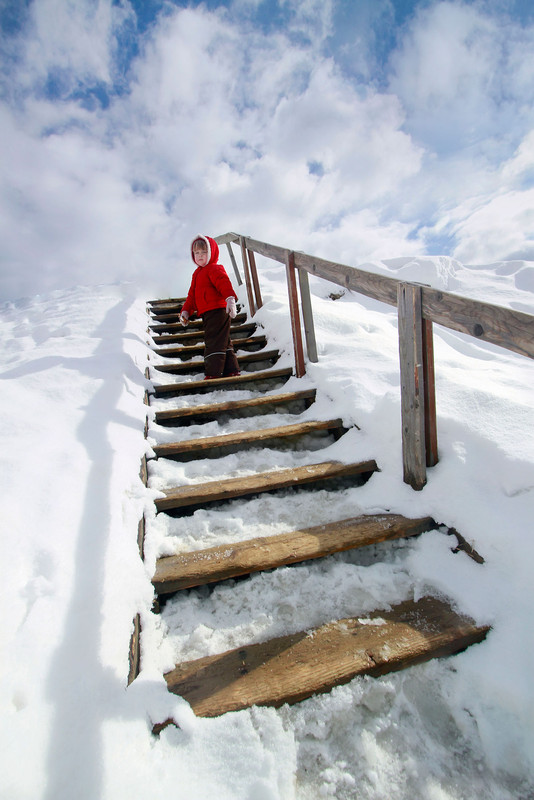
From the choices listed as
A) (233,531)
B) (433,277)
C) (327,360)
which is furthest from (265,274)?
(233,531)

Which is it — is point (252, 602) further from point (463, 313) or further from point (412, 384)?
point (463, 313)

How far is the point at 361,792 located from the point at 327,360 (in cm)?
286

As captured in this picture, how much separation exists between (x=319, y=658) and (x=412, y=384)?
1.34m

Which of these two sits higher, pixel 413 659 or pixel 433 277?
pixel 433 277

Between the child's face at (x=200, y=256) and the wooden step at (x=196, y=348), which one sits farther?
the wooden step at (x=196, y=348)

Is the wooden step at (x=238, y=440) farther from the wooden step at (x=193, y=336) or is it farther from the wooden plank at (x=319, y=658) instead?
the wooden step at (x=193, y=336)

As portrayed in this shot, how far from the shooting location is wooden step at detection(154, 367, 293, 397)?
11.5ft

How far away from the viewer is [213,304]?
4137mm

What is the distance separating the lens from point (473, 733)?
3.92ft

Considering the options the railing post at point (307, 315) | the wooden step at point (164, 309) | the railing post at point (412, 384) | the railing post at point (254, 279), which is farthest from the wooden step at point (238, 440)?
the wooden step at point (164, 309)

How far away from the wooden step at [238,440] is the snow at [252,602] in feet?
0.29

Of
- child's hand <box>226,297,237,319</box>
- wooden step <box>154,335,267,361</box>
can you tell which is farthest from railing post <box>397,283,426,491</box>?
wooden step <box>154,335,267,361</box>

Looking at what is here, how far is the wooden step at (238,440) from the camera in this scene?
8.41 ft

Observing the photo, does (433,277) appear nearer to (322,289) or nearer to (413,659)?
(322,289)
